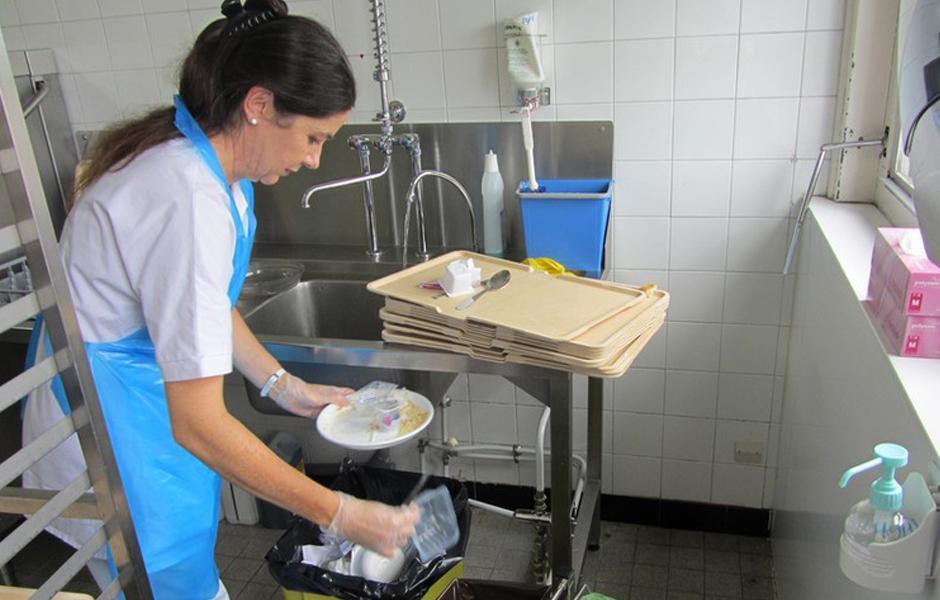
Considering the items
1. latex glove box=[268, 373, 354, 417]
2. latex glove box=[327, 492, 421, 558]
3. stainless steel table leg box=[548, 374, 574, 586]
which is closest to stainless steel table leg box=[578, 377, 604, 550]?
stainless steel table leg box=[548, 374, 574, 586]

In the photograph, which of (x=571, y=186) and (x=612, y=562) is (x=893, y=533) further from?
A: (x=612, y=562)

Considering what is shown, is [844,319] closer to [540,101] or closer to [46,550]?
[540,101]

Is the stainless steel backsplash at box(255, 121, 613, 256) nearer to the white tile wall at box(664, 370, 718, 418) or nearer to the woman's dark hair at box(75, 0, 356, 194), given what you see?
the white tile wall at box(664, 370, 718, 418)

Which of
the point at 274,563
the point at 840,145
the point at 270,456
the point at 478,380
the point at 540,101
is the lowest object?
the point at 274,563

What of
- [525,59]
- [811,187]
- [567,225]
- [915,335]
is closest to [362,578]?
[567,225]

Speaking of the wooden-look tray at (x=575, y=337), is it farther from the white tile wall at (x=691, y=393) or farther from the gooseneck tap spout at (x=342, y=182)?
the white tile wall at (x=691, y=393)

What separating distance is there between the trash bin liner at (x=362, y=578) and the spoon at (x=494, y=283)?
55 centimetres

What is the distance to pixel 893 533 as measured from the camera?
0.76 meters

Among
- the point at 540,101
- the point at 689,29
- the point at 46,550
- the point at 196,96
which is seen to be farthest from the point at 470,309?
the point at 46,550

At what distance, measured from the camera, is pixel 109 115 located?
217 cm

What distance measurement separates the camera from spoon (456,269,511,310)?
145 cm

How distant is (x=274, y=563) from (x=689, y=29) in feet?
5.17

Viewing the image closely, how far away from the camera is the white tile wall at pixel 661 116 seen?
5.69 ft

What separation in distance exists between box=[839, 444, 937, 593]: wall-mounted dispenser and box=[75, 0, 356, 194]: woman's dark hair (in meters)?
0.85
